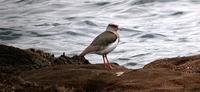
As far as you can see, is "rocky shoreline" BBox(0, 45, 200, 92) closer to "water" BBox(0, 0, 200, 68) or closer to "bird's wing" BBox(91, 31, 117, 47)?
"bird's wing" BBox(91, 31, 117, 47)

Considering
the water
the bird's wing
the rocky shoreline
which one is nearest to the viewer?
the rocky shoreline

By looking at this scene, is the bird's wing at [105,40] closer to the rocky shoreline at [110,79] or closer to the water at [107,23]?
the rocky shoreline at [110,79]

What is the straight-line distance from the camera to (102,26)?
92.6ft

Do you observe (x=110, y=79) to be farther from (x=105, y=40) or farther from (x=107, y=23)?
(x=107, y=23)

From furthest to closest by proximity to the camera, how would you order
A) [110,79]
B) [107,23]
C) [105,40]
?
[107,23]
[105,40]
[110,79]

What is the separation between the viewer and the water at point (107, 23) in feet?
73.6

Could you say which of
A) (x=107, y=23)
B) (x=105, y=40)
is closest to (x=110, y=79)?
(x=105, y=40)

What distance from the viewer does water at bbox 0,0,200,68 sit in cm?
2242

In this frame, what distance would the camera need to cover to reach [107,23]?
2900 centimetres

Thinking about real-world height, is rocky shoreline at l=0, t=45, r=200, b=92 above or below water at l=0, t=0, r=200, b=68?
above

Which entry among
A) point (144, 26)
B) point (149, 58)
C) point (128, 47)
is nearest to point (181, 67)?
point (149, 58)

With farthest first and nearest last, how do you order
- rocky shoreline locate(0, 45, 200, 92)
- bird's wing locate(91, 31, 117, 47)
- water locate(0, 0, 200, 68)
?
water locate(0, 0, 200, 68) → bird's wing locate(91, 31, 117, 47) → rocky shoreline locate(0, 45, 200, 92)

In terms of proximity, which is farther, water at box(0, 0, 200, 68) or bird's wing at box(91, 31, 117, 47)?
water at box(0, 0, 200, 68)

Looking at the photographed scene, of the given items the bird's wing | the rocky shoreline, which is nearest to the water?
the bird's wing
